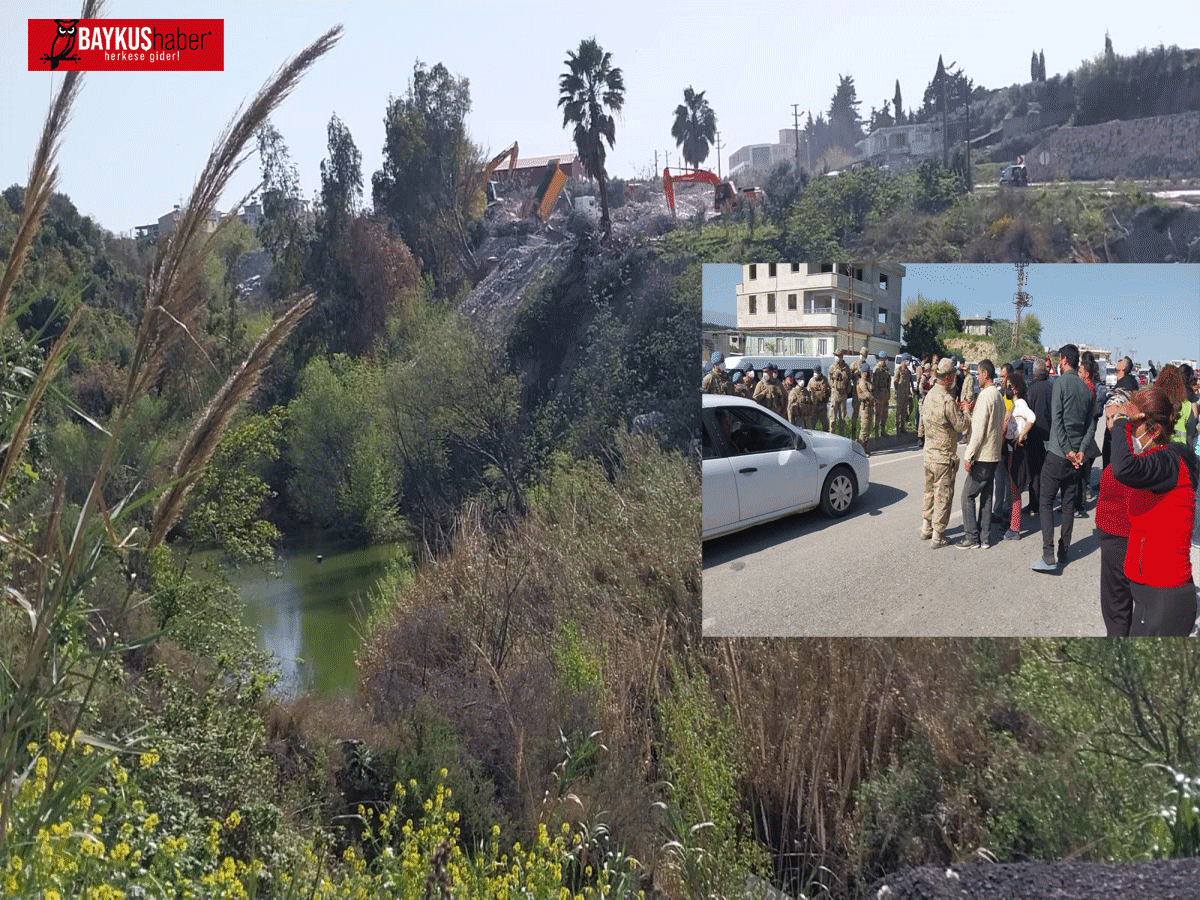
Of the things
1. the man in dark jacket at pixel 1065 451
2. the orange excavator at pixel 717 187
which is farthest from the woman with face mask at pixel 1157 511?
the orange excavator at pixel 717 187

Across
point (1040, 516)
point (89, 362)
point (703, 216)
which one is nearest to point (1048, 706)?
point (1040, 516)

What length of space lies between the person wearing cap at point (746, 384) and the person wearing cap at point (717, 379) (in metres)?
0.04

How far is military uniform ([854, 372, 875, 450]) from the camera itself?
20.0 feet

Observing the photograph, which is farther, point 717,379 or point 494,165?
point 494,165

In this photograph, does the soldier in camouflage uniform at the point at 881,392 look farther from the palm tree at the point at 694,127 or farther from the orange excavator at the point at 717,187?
the palm tree at the point at 694,127

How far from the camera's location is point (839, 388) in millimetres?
6066

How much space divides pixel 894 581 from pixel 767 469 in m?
0.91

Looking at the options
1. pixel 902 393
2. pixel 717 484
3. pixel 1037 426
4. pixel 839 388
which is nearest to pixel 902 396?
pixel 902 393

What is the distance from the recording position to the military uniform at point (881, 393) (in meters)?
6.09

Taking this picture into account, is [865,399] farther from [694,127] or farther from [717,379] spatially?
[694,127]

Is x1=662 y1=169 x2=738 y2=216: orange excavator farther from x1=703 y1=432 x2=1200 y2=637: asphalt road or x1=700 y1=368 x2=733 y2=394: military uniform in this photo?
x1=703 y1=432 x2=1200 y2=637: asphalt road

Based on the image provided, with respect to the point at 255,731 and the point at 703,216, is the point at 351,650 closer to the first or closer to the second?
the point at 255,731

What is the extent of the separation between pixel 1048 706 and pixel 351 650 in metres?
3.94

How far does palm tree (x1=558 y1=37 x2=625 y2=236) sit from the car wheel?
2.45 m
